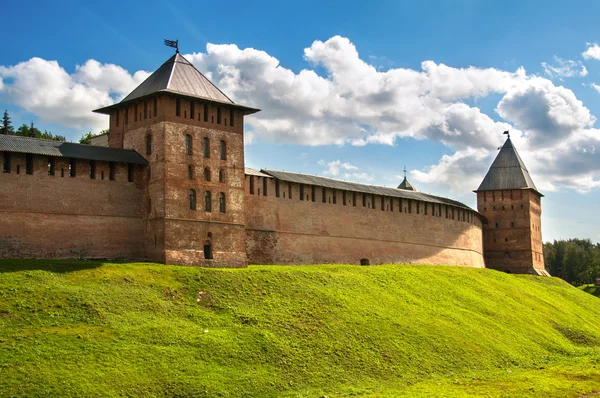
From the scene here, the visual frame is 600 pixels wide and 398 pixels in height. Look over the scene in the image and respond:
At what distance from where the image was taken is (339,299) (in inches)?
1085

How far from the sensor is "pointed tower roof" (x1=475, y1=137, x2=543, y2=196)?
52.6 meters

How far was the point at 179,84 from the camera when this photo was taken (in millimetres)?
31031

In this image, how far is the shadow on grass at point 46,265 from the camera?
968 inches

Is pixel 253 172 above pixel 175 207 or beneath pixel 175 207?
above

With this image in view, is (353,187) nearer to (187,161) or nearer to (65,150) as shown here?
(187,161)

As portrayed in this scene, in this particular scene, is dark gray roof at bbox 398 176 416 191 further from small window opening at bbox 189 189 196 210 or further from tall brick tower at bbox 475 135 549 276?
small window opening at bbox 189 189 196 210

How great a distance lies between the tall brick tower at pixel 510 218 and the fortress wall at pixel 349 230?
145 inches

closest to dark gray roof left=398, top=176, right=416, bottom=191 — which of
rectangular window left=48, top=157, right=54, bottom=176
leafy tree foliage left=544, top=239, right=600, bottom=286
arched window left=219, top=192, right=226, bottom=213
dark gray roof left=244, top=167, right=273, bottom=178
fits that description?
leafy tree foliage left=544, top=239, right=600, bottom=286

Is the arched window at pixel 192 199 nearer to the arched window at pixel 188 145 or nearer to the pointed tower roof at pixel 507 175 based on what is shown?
the arched window at pixel 188 145

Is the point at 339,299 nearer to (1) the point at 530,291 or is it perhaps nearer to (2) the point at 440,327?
(2) the point at 440,327

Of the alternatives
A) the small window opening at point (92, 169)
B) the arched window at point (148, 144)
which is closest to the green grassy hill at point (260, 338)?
the small window opening at point (92, 169)

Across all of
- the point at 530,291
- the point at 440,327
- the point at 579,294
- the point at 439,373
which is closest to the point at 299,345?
the point at 439,373

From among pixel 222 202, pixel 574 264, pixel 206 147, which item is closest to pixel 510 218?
→ pixel 574 264

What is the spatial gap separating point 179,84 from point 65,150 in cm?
534
